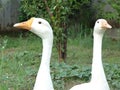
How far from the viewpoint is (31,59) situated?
829 cm

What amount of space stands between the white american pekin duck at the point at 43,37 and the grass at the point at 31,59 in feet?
5.86

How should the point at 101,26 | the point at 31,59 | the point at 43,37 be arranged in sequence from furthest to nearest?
the point at 31,59
the point at 101,26
the point at 43,37

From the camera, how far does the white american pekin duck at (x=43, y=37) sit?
4.17 meters

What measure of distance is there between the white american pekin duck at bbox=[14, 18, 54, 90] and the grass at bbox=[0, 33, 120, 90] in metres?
1.79

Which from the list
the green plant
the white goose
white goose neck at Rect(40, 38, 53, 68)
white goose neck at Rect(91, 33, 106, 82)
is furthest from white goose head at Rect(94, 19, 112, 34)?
the green plant

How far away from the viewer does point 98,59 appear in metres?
4.95

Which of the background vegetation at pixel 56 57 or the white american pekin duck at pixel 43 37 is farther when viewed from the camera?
the background vegetation at pixel 56 57

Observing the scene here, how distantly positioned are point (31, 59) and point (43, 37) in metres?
4.09

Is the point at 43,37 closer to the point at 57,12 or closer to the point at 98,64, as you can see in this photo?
the point at 98,64

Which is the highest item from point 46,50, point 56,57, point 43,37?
point 43,37

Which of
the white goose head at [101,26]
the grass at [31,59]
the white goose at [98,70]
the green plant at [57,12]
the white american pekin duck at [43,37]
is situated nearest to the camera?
the white american pekin duck at [43,37]

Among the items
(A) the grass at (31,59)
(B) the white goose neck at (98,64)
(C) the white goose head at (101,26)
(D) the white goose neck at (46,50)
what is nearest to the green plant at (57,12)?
(A) the grass at (31,59)

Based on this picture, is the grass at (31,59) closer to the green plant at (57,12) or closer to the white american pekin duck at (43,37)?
the green plant at (57,12)

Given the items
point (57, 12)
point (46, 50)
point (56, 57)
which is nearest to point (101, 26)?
point (46, 50)
